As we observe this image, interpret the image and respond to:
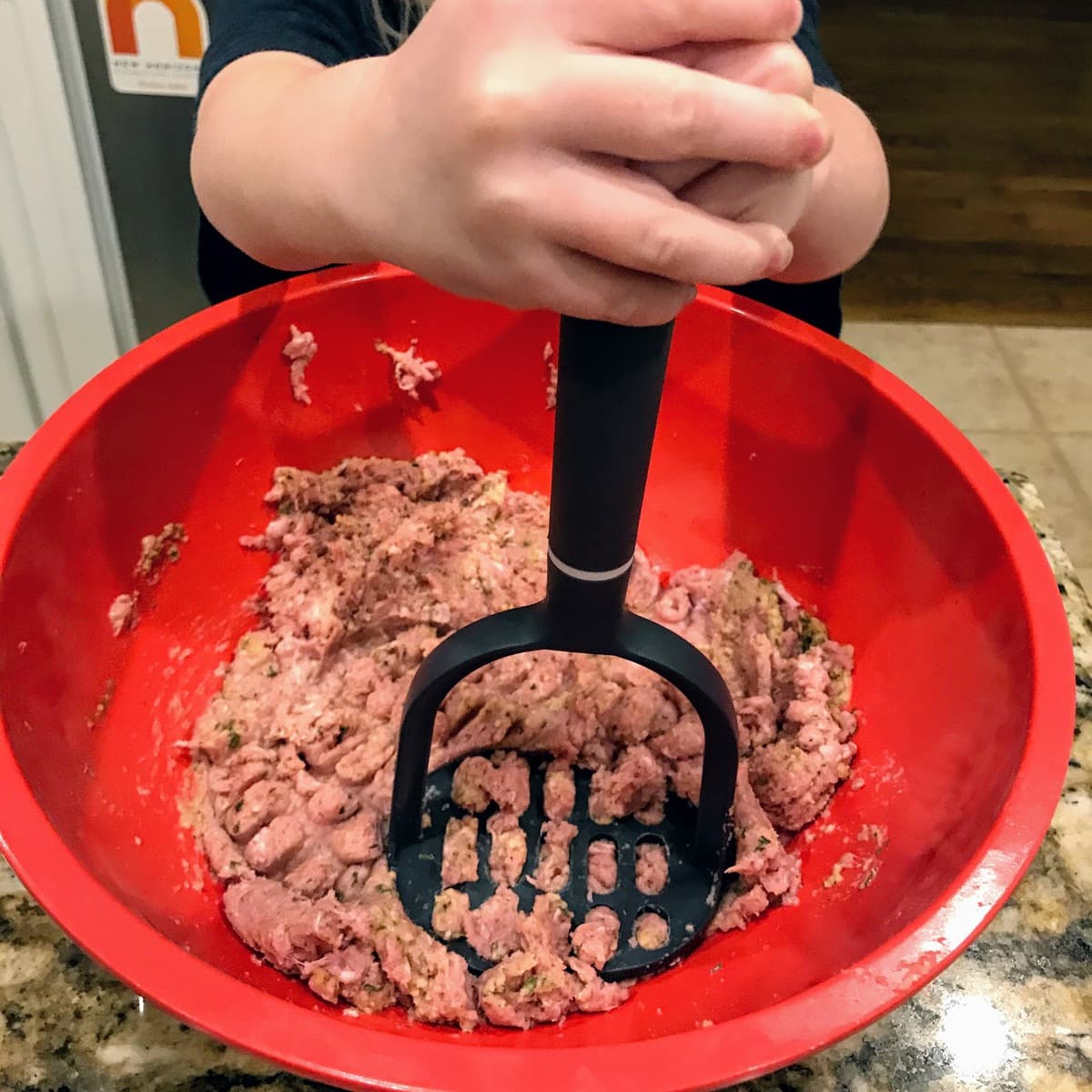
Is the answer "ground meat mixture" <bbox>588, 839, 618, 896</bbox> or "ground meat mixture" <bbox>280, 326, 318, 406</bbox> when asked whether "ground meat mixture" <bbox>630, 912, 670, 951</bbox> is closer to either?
"ground meat mixture" <bbox>588, 839, 618, 896</bbox>

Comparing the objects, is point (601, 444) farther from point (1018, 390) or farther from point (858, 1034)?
point (1018, 390)

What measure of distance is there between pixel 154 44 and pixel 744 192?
0.73 metres

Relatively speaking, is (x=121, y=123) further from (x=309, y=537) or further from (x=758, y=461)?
(x=758, y=461)

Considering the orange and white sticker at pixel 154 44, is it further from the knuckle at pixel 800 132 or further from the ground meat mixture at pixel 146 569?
the knuckle at pixel 800 132

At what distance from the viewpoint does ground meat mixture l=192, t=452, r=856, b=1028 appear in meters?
0.50

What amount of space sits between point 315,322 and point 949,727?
1.47 ft

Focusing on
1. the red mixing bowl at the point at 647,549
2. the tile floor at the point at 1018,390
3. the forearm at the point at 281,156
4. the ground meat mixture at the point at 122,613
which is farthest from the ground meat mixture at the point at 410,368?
the tile floor at the point at 1018,390

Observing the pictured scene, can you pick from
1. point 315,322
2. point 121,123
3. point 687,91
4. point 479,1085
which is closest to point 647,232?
point 687,91

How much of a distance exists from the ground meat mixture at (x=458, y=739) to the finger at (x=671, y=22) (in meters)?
0.39

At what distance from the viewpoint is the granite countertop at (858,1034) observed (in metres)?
0.48

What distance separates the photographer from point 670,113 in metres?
0.28

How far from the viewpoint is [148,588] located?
24.4 inches

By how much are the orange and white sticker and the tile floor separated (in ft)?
3.29

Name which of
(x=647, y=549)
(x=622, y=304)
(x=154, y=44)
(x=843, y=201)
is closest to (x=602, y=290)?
(x=622, y=304)
